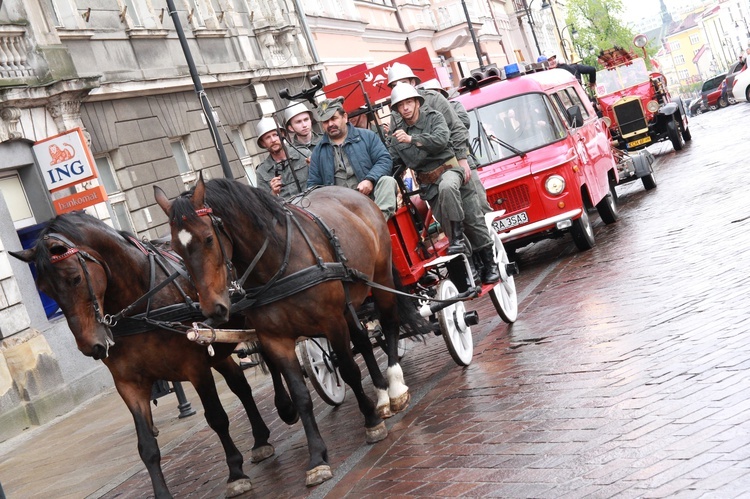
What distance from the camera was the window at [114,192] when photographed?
1811 cm

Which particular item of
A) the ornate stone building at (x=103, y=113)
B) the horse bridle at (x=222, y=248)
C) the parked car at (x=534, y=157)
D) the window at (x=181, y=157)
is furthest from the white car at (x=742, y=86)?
the horse bridle at (x=222, y=248)

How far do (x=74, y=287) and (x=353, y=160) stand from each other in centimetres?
329

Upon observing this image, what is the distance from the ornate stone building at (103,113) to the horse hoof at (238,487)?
22.4 feet

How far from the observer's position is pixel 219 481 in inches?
312

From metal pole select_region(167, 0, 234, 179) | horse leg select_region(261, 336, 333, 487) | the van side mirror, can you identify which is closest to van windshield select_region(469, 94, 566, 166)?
the van side mirror

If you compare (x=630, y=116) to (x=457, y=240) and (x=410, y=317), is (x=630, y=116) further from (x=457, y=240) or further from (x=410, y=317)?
(x=410, y=317)

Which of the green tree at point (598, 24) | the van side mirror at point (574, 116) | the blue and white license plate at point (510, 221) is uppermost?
the green tree at point (598, 24)

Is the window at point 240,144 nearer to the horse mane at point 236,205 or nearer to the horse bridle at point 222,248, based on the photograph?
the horse mane at point 236,205

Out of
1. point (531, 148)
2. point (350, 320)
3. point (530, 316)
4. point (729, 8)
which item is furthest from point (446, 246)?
point (729, 8)

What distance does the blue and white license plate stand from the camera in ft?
44.9

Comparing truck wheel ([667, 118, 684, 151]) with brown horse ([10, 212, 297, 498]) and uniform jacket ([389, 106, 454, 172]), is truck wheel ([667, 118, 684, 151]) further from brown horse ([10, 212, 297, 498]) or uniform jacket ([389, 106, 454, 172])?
brown horse ([10, 212, 297, 498])

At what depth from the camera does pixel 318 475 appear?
6.79 meters

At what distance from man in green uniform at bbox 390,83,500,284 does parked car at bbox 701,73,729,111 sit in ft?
148

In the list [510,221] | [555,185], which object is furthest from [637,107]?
[510,221]
